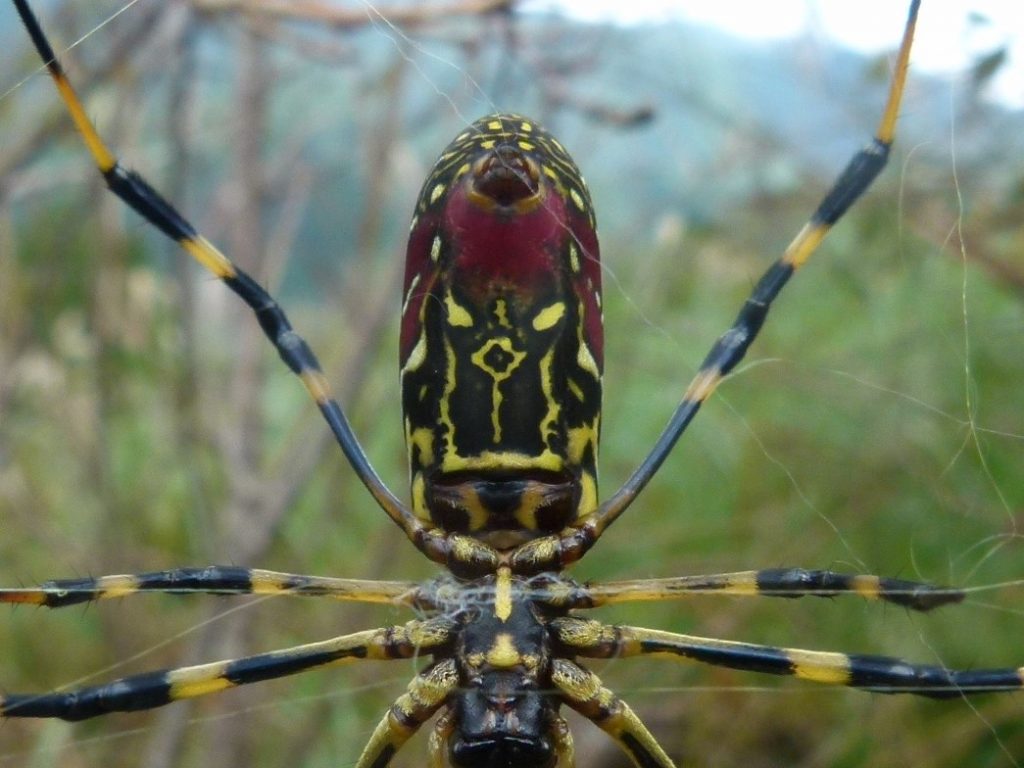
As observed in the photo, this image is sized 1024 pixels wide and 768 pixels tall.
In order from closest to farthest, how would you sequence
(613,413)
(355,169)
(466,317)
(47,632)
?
1. (466,317)
2. (613,413)
3. (47,632)
4. (355,169)

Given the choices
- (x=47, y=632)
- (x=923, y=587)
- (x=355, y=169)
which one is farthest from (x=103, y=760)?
(x=923, y=587)

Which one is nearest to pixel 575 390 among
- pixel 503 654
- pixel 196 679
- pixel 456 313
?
pixel 456 313

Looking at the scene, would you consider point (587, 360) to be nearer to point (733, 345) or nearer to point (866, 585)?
point (733, 345)

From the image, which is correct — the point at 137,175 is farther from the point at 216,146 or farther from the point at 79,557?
the point at 216,146

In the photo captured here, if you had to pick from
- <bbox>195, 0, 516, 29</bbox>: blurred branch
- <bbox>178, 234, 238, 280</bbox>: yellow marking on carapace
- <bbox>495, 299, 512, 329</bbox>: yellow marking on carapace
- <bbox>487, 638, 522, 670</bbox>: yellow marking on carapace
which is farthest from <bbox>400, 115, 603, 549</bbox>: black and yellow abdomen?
<bbox>195, 0, 516, 29</bbox>: blurred branch

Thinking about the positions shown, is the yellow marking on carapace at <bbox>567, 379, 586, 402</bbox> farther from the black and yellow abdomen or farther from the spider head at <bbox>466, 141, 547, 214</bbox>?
the spider head at <bbox>466, 141, 547, 214</bbox>

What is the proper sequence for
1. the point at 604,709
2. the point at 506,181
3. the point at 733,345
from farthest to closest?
the point at 733,345 < the point at 604,709 < the point at 506,181
